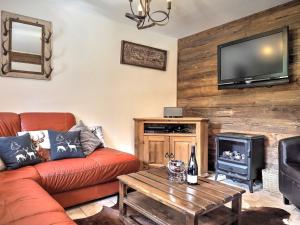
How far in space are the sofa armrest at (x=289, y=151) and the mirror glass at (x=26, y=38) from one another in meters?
3.00

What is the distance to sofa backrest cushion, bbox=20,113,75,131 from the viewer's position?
260 centimetres

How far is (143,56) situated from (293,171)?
8.73ft

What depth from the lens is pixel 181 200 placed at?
1495 millimetres

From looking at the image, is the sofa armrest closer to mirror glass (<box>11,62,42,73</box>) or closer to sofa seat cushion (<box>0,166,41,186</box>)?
sofa seat cushion (<box>0,166,41,186</box>)

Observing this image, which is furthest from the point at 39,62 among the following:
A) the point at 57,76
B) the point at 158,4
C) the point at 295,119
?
the point at 295,119

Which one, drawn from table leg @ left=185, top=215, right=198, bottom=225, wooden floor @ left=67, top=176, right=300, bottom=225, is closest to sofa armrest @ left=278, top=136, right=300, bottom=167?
wooden floor @ left=67, top=176, right=300, bottom=225

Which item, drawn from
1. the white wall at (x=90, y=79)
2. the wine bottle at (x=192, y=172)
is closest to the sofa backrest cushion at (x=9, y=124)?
the white wall at (x=90, y=79)

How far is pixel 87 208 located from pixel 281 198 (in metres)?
2.12

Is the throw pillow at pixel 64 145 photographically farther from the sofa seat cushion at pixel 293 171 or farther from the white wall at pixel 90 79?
the sofa seat cushion at pixel 293 171

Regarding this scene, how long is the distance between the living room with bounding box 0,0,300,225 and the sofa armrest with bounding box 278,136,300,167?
11 mm

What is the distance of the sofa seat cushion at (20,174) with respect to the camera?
183 centimetres

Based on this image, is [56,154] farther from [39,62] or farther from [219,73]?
[219,73]

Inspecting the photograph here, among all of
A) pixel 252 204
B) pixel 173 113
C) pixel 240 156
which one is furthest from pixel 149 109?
pixel 252 204

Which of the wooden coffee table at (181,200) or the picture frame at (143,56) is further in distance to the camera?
the picture frame at (143,56)
